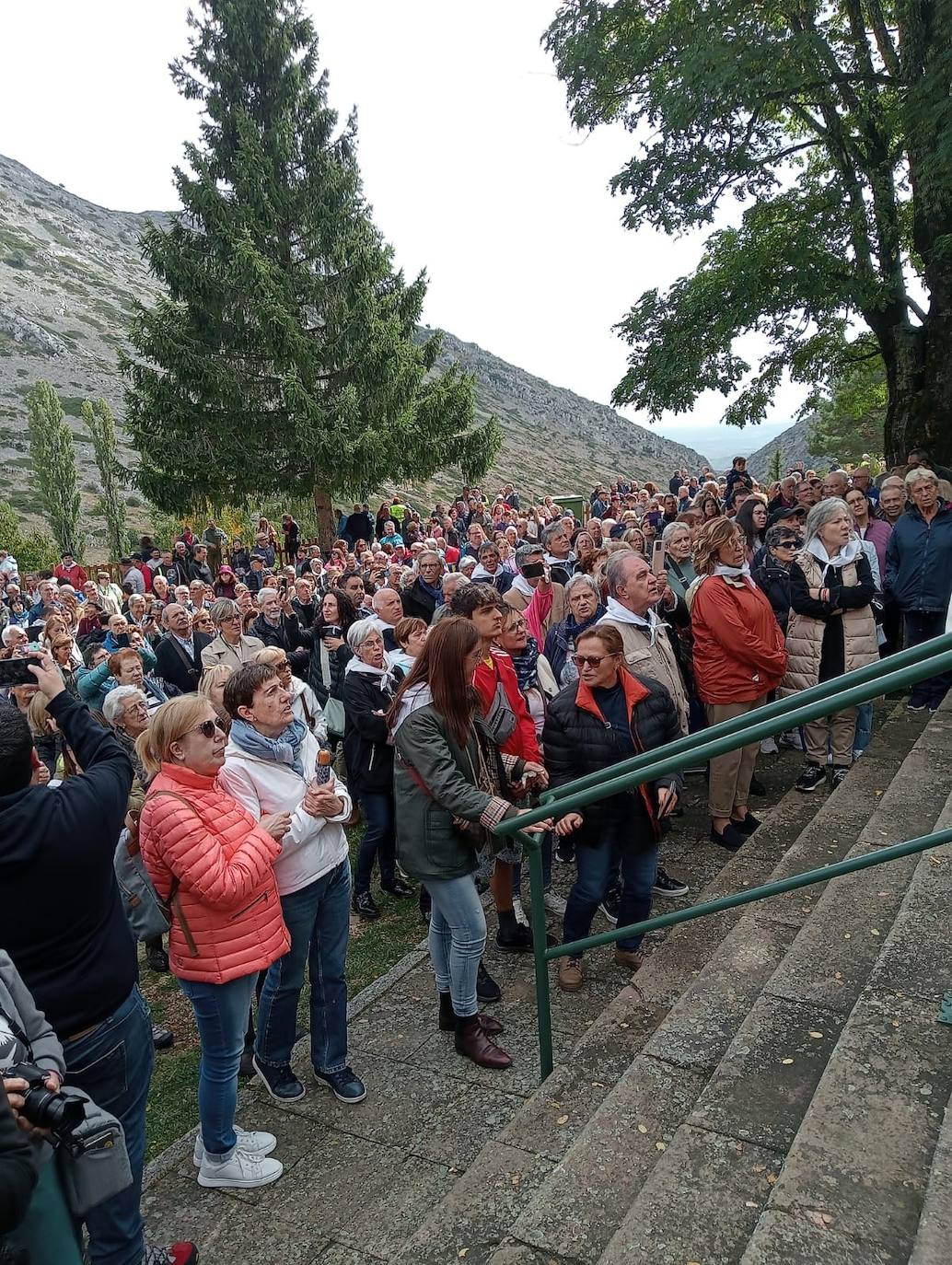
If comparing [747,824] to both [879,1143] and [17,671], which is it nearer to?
[879,1143]

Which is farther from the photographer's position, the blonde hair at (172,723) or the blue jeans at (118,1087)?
the blonde hair at (172,723)

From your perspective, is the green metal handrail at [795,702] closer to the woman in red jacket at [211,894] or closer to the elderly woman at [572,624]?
the woman in red jacket at [211,894]

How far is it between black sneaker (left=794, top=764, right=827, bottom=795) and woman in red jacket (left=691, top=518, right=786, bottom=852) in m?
0.53

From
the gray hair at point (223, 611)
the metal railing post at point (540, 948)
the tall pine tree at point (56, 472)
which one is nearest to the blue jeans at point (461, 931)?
the metal railing post at point (540, 948)

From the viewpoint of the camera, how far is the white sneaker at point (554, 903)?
4832 mm

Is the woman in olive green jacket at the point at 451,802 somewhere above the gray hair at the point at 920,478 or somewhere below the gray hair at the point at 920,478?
below

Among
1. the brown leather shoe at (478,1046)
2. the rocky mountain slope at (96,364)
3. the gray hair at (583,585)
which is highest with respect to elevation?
the rocky mountain slope at (96,364)

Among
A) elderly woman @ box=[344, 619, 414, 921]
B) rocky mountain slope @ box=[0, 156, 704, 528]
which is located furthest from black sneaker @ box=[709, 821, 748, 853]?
rocky mountain slope @ box=[0, 156, 704, 528]

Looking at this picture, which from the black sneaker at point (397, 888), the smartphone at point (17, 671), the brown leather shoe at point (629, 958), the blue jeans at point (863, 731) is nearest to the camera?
the smartphone at point (17, 671)

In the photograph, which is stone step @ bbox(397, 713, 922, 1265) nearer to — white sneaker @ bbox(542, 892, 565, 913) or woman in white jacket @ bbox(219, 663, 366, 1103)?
white sneaker @ bbox(542, 892, 565, 913)

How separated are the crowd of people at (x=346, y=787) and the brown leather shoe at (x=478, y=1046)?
1 centimetres

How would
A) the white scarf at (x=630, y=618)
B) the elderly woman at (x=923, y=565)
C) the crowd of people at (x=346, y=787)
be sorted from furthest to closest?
the elderly woman at (x=923, y=565), the white scarf at (x=630, y=618), the crowd of people at (x=346, y=787)

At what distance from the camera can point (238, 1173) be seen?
10.1ft

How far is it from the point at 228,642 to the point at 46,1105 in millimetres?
5812
